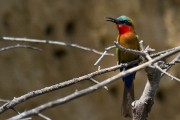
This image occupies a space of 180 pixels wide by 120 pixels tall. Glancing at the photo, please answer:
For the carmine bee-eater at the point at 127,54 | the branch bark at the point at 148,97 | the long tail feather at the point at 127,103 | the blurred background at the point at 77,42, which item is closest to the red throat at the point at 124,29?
the carmine bee-eater at the point at 127,54

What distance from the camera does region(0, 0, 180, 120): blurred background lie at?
4789 mm

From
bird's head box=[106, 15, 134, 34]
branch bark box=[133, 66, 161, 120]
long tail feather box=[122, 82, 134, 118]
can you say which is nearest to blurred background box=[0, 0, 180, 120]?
bird's head box=[106, 15, 134, 34]

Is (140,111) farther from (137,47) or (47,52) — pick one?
(47,52)

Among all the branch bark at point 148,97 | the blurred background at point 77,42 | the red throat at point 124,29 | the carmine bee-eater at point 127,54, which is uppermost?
the blurred background at point 77,42

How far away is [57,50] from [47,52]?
0.10m

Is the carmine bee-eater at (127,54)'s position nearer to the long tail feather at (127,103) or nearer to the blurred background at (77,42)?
the long tail feather at (127,103)

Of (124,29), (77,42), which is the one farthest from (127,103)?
(77,42)

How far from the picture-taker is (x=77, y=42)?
487cm

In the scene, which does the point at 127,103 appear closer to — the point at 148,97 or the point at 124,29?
the point at 148,97

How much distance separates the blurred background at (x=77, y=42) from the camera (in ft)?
15.7

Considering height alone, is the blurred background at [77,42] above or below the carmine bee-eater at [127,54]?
above

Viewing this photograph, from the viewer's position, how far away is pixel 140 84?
4.90 meters

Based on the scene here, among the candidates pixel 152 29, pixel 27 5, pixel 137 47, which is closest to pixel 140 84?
pixel 152 29

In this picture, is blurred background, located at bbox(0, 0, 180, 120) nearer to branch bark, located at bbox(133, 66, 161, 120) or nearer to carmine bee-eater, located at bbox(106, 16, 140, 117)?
carmine bee-eater, located at bbox(106, 16, 140, 117)
